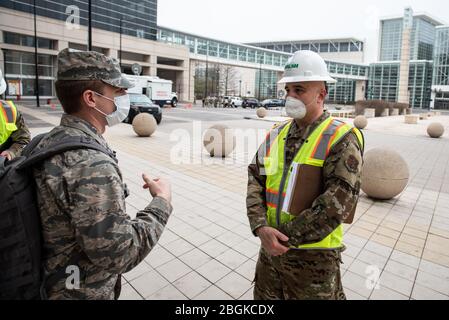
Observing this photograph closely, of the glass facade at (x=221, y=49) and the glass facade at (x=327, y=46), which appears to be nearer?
the glass facade at (x=221, y=49)

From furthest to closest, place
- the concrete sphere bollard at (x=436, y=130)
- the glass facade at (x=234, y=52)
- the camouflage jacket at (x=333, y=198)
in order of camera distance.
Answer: the glass facade at (x=234, y=52) → the concrete sphere bollard at (x=436, y=130) → the camouflage jacket at (x=333, y=198)

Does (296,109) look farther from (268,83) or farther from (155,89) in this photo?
(268,83)

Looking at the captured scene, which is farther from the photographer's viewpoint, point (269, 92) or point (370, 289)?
point (269, 92)

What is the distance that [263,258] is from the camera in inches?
95.7

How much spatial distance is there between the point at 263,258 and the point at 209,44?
7027 centimetres

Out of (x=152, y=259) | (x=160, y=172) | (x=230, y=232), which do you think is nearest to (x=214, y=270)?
(x=152, y=259)

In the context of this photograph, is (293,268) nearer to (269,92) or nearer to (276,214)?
(276,214)

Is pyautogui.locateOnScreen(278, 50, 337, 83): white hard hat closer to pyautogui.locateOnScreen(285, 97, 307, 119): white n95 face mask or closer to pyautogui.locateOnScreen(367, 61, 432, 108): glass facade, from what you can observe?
pyautogui.locateOnScreen(285, 97, 307, 119): white n95 face mask

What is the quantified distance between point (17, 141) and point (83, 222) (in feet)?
10.4

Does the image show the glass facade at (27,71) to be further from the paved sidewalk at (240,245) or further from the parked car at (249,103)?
the paved sidewalk at (240,245)

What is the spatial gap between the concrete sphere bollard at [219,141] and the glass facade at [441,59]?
248ft

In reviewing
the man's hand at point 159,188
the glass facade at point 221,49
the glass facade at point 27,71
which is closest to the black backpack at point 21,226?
the man's hand at point 159,188

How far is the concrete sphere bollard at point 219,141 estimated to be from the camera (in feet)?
35.1

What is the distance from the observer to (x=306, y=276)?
216 centimetres
